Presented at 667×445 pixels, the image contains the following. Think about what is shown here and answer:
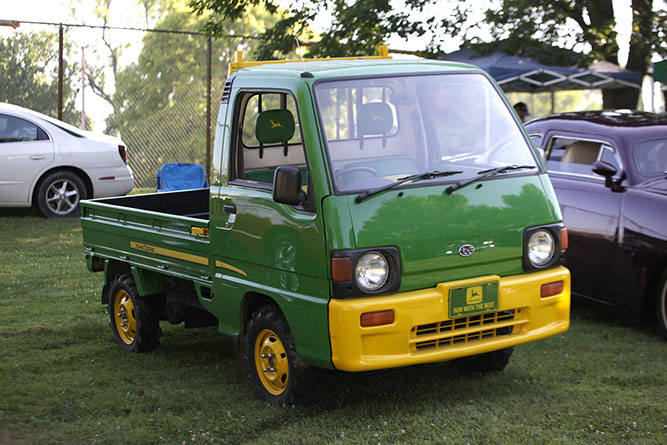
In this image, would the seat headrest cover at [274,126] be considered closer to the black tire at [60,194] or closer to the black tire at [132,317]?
the black tire at [132,317]

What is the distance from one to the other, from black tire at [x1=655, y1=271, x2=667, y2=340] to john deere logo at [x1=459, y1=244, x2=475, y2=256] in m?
2.49

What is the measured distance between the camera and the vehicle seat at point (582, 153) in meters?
7.75

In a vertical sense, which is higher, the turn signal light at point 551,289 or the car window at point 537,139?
the car window at point 537,139

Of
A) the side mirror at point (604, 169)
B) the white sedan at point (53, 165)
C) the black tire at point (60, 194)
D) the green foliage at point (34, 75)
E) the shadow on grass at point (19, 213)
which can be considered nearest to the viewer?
the side mirror at point (604, 169)

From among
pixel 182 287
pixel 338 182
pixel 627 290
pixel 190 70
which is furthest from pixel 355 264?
pixel 190 70

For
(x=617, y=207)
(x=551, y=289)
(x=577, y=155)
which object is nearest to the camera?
(x=551, y=289)

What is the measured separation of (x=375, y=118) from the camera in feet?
17.6

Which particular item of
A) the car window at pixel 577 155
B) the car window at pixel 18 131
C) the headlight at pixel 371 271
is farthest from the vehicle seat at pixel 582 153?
the car window at pixel 18 131

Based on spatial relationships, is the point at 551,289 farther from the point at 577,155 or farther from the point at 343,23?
the point at 343,23

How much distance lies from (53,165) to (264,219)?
8.87m

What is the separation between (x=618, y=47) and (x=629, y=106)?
128cm

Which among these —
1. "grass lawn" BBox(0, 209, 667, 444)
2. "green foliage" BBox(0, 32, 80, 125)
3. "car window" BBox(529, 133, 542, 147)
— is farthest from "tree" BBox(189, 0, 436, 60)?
"grass lawn" BBox(0, 209, 667, 444)

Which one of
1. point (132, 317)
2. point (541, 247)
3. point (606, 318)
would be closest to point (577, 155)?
point (606, 318)

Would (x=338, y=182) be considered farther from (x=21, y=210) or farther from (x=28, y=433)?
(x=21, y=210)
